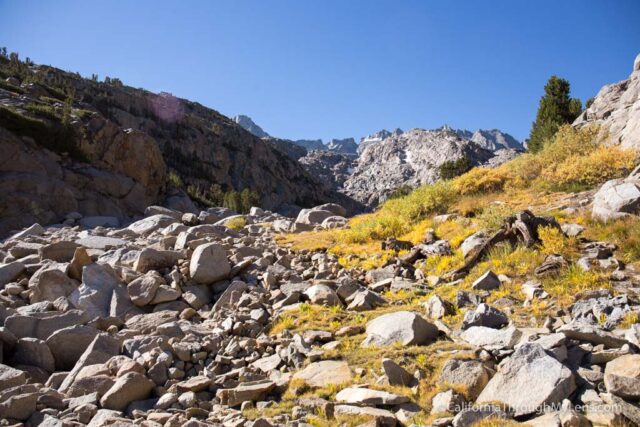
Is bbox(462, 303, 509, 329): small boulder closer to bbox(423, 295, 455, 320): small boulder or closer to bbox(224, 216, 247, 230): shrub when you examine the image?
bbox(423, 295, 455, 320): small boulder

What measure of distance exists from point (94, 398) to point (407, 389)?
365cm

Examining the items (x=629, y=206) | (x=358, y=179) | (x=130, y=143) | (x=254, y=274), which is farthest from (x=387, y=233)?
(x=358, y=179)

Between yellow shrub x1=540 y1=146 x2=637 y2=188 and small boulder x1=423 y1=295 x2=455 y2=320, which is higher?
yellow shrub x1=540 y1=146 x2=637 y2=188

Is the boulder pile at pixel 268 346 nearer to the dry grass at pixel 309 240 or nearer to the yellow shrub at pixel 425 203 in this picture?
the dry grass at pixel 309 240

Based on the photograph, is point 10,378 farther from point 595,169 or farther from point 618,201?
point 595,169

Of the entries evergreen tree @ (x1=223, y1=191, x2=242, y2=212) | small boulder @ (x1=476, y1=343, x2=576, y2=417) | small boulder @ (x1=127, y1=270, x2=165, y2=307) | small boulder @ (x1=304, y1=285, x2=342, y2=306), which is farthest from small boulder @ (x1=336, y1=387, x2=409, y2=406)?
evergreen tree @ (x1=223, y1=191, x2=242, y2=212)

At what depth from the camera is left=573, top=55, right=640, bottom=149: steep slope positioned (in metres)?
15.8

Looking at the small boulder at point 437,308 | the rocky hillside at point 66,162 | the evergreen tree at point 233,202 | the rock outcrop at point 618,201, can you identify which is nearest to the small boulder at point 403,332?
the small boulder at point 437,308

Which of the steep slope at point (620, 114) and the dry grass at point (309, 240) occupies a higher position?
the steep slope at point (620, 114)

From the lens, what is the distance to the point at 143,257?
9.78 meters

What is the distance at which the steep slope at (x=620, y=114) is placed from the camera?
51.7 ft

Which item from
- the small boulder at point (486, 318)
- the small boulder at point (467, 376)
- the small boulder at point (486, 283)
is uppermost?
the small boulder at point (486, 283)

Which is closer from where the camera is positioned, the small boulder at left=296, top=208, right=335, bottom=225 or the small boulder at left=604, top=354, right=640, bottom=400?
the small boulder at left=604, top=354, right=640, bottom=400

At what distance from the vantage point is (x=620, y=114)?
18.8 meters
